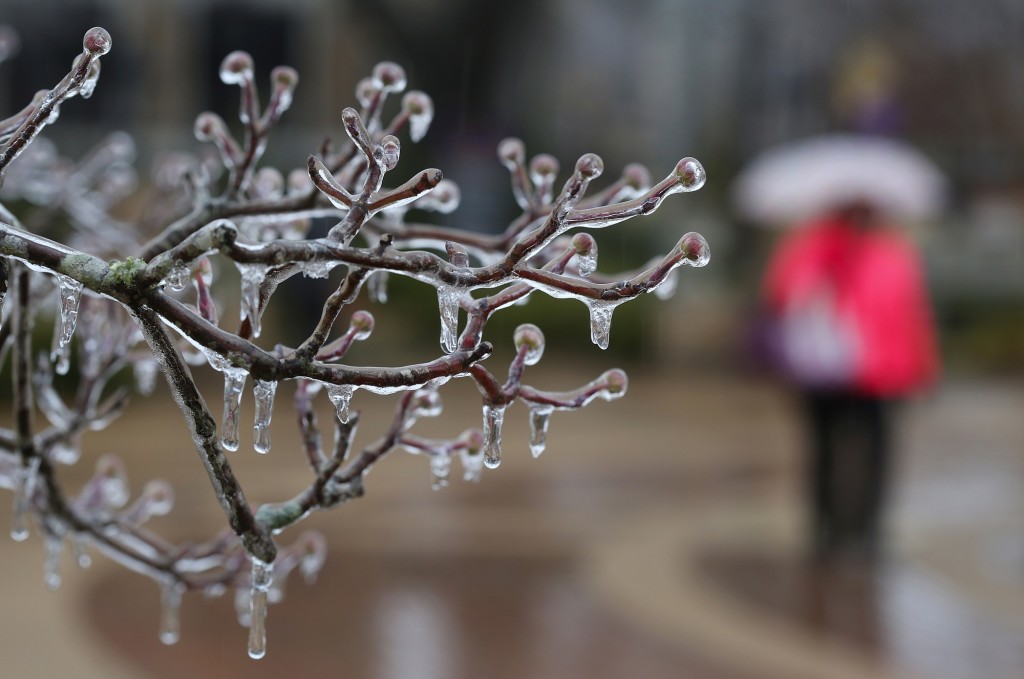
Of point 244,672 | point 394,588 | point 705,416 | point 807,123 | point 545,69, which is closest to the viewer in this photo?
point 244,672

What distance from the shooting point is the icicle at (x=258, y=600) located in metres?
1.29

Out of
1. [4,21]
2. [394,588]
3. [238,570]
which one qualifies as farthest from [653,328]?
[238,570]

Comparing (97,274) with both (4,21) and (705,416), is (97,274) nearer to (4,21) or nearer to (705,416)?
(705,416)

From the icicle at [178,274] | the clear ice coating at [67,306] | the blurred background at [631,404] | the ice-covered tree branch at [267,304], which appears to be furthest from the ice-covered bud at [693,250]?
the blurred background at [631,404]

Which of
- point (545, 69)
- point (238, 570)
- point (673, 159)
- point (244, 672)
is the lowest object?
point (244, 672)

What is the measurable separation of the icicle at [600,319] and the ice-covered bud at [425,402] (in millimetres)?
255

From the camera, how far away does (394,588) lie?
572 centimetres

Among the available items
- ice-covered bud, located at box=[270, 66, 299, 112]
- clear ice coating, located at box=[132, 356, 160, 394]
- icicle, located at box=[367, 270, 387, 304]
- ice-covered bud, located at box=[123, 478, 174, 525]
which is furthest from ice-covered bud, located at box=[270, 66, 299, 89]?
ice-covered bud, located at box=[123, 478, 174, 525]

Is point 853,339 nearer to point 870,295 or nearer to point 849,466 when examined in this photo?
point 870,295

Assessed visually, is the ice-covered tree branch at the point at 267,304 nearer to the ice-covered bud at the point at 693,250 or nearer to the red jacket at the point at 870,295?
the ice-covered bud at the point at 693,250

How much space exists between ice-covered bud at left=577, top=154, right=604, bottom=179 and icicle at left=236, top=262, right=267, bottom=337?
317 mm

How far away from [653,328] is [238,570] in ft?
43.4

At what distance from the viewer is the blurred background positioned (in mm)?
5031

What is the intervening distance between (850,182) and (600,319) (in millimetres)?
5239
